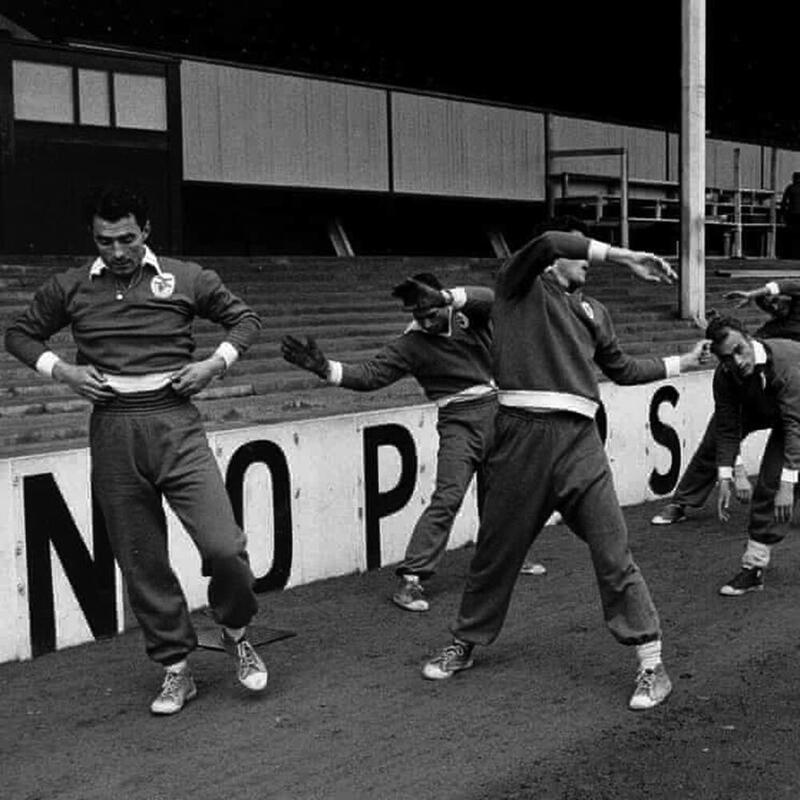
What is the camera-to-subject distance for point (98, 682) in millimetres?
6328

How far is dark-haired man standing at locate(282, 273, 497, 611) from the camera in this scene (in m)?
7.54

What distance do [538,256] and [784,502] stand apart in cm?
227

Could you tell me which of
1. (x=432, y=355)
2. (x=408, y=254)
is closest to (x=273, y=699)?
(x=432, y=355)

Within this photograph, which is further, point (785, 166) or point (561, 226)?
point (785, 166)

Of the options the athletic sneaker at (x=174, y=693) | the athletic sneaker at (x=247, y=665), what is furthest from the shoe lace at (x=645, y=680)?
the athletic sneaker at (x=174, y=693)

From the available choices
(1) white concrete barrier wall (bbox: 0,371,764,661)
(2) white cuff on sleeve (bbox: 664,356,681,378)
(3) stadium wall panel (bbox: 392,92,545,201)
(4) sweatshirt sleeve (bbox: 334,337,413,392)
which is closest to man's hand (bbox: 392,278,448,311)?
(4) sweatshirt sleeve (bbox: 334,337,413,392)

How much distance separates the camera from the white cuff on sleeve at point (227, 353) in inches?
228

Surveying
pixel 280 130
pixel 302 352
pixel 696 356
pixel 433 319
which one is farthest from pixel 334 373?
pixel 280 130

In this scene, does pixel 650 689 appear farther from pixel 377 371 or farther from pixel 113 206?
pixel 113 206

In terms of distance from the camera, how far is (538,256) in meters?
5.72

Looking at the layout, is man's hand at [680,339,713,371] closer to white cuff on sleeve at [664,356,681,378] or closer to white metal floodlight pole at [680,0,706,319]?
white cuff on sleeve at [664,356,681,378]

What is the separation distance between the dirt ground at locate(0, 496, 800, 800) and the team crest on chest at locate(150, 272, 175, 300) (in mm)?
1691

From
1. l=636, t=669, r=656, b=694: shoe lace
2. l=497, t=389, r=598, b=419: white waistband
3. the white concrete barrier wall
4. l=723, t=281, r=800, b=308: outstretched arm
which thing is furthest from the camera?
l=723, t=281, r=800, b=308: outstretched arm

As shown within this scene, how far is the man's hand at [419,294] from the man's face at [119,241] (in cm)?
160
